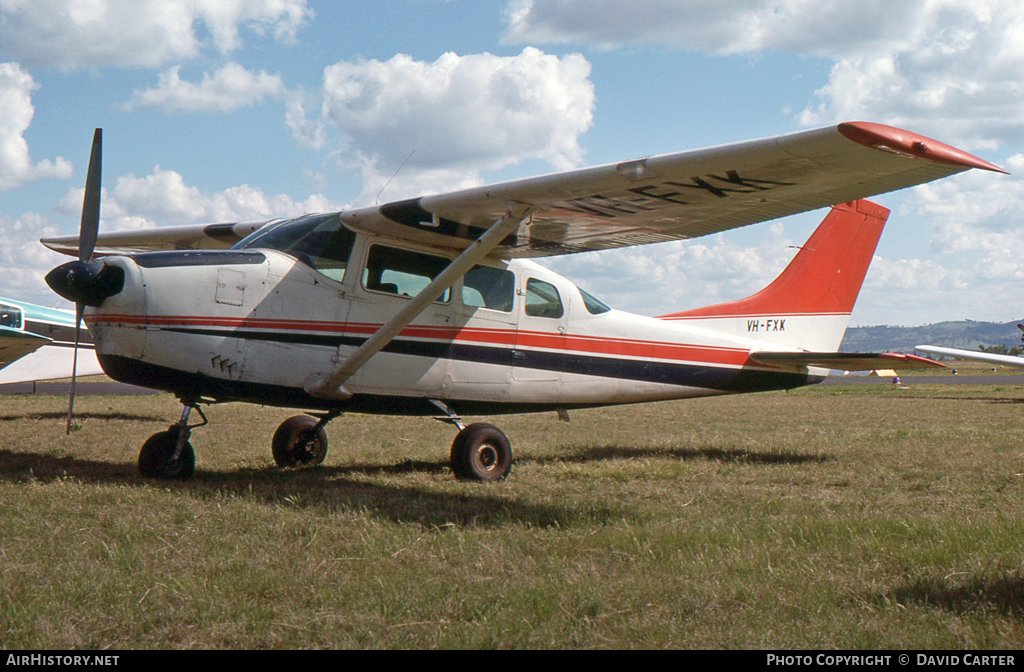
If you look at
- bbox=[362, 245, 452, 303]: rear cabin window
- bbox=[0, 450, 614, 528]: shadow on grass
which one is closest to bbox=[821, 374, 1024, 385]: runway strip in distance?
bbox=[362, 245, 452, 303]: rear cabin window

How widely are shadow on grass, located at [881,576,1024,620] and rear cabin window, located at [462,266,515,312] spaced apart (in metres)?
4.77

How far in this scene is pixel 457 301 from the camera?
294 inches

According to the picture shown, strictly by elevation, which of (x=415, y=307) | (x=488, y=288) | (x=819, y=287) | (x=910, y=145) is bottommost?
(x=415, y=307)

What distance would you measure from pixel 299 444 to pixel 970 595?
247 inches

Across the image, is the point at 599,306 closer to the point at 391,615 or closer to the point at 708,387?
the point at 708,387

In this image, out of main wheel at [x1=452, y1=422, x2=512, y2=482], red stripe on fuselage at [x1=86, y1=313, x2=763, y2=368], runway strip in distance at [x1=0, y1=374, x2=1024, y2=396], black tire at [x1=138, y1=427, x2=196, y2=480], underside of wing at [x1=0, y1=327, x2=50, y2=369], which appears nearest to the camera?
red stripe on fuselage at [x1=86, y1=313, x2=763, y2=368]

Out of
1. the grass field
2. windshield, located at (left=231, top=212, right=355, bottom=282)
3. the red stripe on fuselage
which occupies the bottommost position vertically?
the grass field

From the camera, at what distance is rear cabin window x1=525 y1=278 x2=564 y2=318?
7.98m

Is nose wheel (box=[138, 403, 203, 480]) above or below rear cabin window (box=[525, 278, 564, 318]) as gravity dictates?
below

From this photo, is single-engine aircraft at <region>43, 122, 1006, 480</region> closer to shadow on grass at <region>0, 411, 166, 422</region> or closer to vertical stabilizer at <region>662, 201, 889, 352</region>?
vertical stabilizer at <region>662, 201, 889, 352</region>

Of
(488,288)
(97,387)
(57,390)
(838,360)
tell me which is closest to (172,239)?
(488,288)

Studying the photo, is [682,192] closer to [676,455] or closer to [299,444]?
[676,455]

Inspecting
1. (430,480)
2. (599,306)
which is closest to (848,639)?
(430,480)

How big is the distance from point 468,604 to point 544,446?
6.88 meters
